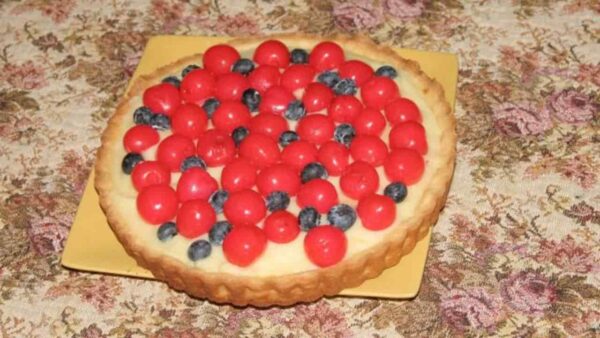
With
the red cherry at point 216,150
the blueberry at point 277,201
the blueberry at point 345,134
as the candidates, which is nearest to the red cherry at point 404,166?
the blueberry at point 345,134

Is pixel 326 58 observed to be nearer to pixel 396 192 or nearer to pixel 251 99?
pixel 251 99

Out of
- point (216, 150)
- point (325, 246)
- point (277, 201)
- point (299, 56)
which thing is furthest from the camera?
point (299, 56)

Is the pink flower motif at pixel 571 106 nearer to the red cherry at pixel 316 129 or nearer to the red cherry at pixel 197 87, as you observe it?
the red cherry at pixel 316 129

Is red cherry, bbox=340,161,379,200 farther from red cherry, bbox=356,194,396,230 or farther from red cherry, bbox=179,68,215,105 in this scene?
red cherry, bbox=179,68,215,105

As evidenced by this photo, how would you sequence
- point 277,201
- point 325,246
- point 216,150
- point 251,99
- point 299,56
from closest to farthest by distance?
1. point 325,246
2. point 277,201
3. point 216,150
4. point 251,99
5. point 299,56

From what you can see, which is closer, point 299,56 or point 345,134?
point 345,134

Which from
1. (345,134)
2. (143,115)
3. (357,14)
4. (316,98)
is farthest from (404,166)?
(357,14)
